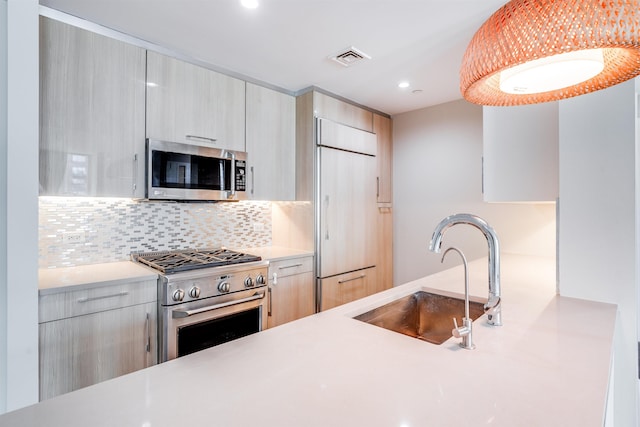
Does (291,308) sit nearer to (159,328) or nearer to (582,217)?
(159,328)

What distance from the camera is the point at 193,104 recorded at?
7.68ft

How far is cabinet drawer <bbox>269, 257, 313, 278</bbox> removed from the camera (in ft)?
8.38

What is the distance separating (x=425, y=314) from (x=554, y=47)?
4.08 feet

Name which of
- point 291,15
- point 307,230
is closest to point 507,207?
point 307,230

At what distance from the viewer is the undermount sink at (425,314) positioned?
145 centimetres

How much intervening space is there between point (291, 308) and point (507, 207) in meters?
2.18

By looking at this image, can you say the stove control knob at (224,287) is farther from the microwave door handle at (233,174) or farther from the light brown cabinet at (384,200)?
the light brown cabinet at (384,200)

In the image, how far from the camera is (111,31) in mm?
1979

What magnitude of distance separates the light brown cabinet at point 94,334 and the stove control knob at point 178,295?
12 cm

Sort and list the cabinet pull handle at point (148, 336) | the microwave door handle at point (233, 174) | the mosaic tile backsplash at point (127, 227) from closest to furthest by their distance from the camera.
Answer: the cabinet pull handle at point (148, 336), the mosaic tile backsplash at point (127, 227), the microwave door handle at point (233, 174)

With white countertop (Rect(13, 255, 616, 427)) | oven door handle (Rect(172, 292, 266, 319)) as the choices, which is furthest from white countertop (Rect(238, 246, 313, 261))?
white countertop (Rect(13, 255, 616, 427))

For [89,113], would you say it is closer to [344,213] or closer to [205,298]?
[205,298]

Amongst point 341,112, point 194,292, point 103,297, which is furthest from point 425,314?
point 341,112

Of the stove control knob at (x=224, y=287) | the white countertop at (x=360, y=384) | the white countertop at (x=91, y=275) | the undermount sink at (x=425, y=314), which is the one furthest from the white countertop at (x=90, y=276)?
the undermount sink at (x=425, y=314)
